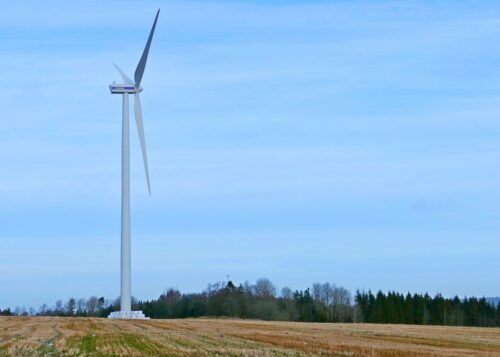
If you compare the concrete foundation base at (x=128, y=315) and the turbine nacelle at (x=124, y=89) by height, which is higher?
the turbine nacelle at (x=124, y=89)

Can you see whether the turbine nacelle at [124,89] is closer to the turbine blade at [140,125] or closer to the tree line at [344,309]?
the turbine blade at [140,125]

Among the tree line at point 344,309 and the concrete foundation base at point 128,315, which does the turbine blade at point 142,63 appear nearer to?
the concrete foundation base at point 128,315

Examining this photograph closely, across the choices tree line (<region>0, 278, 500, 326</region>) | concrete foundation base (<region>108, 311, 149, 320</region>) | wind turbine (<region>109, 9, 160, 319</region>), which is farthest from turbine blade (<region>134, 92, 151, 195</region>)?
tree line (<region>0, 278, 500, 326</region>)

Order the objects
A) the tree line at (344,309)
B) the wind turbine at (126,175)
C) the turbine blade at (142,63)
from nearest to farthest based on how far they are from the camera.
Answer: the turbine blade at (142,63) < the wind turbine at (126,175) < the tree line at (344,309)

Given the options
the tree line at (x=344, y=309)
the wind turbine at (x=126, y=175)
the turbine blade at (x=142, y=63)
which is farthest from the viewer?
the tree line at (x=344, y=309)

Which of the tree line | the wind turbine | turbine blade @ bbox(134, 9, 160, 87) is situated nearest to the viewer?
turbine blade @ bbox(134, 9, 160, 87)

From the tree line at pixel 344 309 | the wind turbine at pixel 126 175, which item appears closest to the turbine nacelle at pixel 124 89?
the wind turbine at pixel 126 175

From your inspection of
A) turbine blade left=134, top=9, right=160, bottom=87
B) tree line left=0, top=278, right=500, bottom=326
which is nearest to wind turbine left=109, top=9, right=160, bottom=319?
turbine blade left=134, top=9, right=160, bottom=87

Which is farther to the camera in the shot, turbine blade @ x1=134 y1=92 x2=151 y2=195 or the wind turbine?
the wind turbine

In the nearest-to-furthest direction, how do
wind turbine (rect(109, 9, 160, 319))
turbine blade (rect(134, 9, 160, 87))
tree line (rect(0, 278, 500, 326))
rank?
turbine blade (rect(134, 9, 160, 87)) → wind turbine (rect(109, 9, 160, 319)) → tree line (rect(0, 278, 500, 326))

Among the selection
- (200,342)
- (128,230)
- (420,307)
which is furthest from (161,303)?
(200,342)

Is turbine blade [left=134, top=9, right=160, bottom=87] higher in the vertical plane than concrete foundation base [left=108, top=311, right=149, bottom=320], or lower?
higher

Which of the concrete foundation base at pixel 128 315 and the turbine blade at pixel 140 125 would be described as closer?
the turbine blade at pixel 140 125

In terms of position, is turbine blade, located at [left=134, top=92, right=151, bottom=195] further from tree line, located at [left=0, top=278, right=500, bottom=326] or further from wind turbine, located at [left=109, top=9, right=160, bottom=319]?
tree line, located at [left=0, top=278, right=500, bottom=326]
